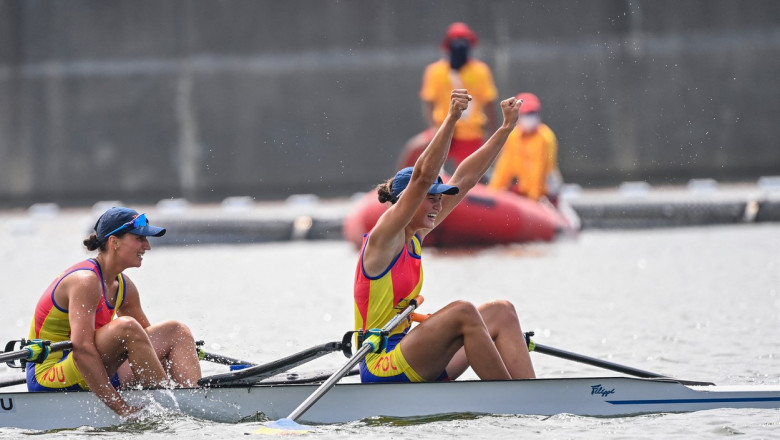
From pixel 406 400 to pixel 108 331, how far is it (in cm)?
153

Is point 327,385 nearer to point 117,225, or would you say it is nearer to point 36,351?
point 117,225

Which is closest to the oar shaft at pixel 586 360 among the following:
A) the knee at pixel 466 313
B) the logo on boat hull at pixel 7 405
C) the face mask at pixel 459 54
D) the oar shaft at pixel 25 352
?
the knee at pixel 466 313

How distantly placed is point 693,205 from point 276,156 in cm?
766

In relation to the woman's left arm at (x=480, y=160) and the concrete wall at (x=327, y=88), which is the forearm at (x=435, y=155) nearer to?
the woman's left arm at (x=480, y=160)

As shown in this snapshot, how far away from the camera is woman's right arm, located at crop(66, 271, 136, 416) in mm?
6059

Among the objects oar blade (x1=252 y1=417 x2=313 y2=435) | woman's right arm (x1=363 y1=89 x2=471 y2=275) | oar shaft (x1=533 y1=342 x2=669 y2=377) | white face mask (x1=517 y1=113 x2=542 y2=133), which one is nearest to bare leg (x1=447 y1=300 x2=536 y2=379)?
oar shaft (x1=533 y1=342 x2=669 y2=377)

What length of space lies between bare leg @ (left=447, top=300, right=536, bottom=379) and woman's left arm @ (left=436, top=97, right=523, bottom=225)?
639mm

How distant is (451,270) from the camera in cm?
1281

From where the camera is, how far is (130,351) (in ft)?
20.3

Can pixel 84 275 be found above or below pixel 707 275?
above

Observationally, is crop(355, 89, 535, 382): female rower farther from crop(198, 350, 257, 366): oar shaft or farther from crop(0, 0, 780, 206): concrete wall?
crop(0, 0, 780, 206): concrete wall

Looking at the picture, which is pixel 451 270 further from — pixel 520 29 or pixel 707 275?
pixel 520 29

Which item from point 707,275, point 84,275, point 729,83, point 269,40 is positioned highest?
point 269,40

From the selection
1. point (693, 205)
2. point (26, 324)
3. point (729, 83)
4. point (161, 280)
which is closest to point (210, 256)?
point (161, 280)
